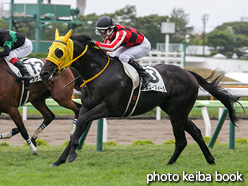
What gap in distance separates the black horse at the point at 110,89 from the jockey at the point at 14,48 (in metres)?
1.33

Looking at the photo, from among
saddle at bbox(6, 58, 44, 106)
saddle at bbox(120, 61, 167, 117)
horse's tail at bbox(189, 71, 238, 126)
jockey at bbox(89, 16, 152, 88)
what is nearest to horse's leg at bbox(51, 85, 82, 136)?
saddle at bbox(6, 58, 44, 106)

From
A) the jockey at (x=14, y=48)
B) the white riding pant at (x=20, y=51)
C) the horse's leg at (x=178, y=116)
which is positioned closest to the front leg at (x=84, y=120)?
the horse's leg at (x=178, y=116)

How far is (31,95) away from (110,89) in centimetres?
180

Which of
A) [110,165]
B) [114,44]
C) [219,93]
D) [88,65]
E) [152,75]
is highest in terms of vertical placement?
[114,44]

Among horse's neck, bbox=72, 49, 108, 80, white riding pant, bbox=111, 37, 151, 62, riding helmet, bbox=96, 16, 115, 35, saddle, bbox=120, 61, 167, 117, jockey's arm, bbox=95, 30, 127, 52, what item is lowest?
saddle, bbox=120, 61, 167, 117

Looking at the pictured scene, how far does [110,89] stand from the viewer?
17.9 feet

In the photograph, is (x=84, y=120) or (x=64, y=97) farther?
(x=64, y=97)

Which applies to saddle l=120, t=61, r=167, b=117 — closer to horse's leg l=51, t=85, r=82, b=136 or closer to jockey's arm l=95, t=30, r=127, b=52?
jockey's arm l=95, t=30, r=127, b=52

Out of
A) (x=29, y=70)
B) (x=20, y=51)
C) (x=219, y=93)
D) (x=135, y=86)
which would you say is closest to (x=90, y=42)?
(x=135, y=86)

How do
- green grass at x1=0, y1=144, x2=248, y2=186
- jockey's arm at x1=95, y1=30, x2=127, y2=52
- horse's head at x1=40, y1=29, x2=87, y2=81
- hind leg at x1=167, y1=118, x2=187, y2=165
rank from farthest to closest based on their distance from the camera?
1. hind leg at x1=167, y1=118, x2=187, y2=165
2. jockey's arm at x1=95, y1=30, x2=127, y2=52
3. horse's head at x1=40, y1=29, x2=87, y2=81
4. green grass at x1=0, y1=144, x2=248, y2=186

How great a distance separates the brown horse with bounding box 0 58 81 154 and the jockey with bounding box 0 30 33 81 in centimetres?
13

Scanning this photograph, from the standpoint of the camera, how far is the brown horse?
6.44 metres

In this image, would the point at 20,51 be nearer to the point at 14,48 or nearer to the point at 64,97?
the point at 14,48

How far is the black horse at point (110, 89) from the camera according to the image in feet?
17.1
